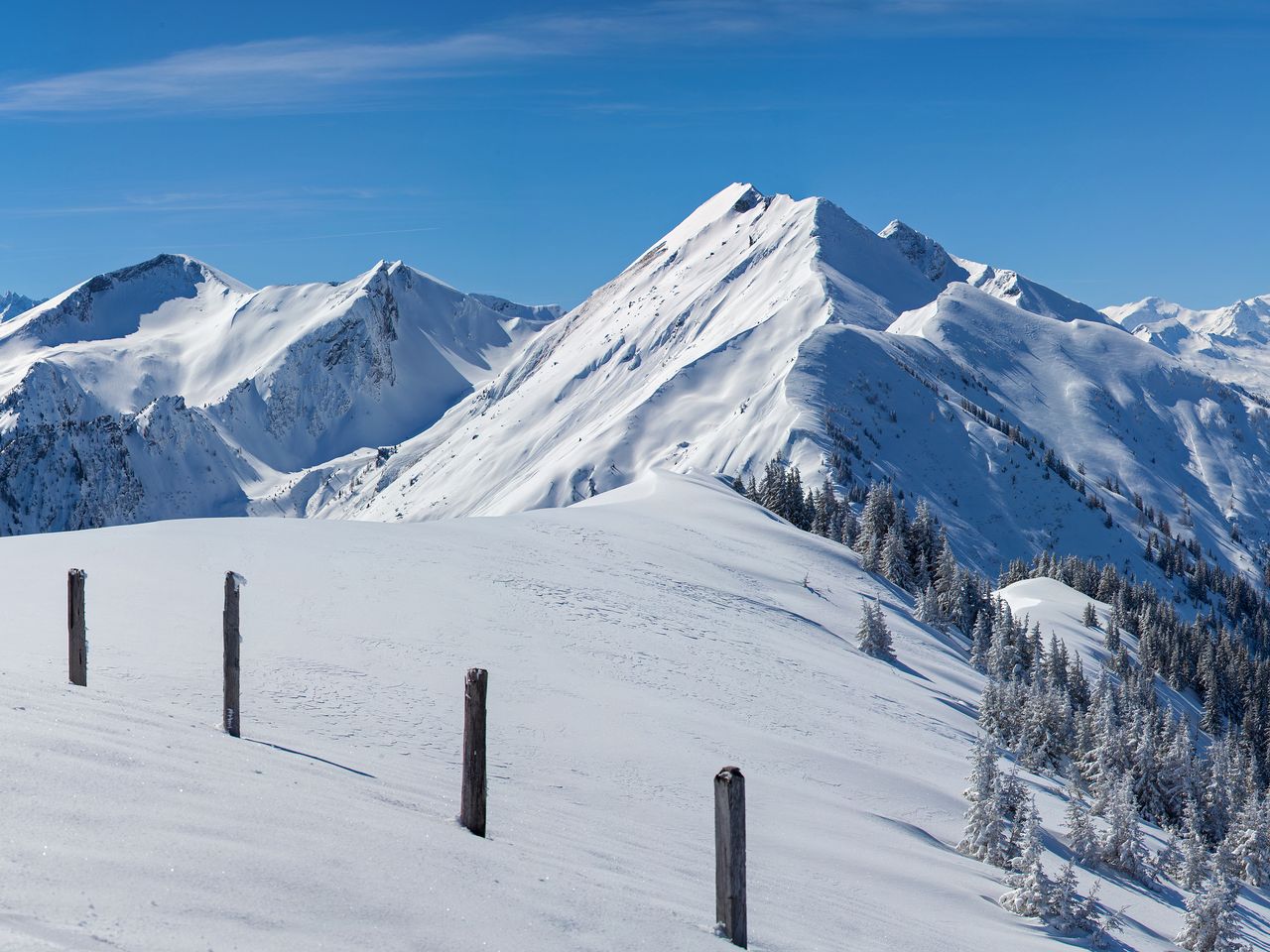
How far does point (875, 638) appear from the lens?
4175 cm

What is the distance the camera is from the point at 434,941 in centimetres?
730

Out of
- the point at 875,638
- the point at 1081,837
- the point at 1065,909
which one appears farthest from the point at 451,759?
the point at 875,638

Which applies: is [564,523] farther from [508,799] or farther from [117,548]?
[508,799]

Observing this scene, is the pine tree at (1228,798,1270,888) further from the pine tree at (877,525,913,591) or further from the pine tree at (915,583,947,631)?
the pine tree at (877,525,913,591)

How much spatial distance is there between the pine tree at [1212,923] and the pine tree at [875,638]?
19.8 meters

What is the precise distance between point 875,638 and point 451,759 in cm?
2881

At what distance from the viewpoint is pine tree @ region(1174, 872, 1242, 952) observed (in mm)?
20734

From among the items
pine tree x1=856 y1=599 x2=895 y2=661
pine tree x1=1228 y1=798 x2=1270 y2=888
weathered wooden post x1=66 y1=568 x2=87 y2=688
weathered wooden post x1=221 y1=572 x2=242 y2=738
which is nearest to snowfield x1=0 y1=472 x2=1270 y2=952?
weathered wooden post x1=221 y1=572 x2=242 y2=738

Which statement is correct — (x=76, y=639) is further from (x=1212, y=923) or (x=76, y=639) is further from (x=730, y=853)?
(x=1212, y=923)

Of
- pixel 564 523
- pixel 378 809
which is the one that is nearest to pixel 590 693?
pixel 378 809

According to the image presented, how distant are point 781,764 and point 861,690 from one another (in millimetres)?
11679

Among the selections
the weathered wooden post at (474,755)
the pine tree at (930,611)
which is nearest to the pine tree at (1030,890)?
the weathered wooden post at (474,755)

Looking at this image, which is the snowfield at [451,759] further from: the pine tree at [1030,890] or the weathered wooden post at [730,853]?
the pine tree at [1030,890]

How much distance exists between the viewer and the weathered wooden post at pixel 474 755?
10461 millimetres
